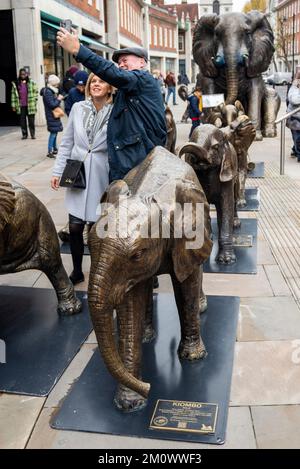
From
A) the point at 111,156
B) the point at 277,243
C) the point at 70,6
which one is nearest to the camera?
the point at 111,156

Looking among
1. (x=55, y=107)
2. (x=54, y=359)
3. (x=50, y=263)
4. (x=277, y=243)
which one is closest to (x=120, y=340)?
(x=54, y=359)

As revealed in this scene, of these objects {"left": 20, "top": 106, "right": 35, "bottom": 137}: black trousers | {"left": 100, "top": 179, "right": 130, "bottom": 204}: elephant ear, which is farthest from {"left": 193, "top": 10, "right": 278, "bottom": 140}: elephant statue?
{"left": 100, "top": 179, "right": 130, "bottom": 204}: elephant ear

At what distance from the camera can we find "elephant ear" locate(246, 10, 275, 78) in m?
11.5

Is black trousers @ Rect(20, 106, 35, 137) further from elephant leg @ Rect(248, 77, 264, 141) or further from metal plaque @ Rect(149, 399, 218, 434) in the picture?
metal plaque @ Rect(149, 399, 218, 434)

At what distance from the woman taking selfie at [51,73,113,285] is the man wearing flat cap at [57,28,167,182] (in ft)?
1.38

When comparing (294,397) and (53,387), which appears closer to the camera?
(294,397)

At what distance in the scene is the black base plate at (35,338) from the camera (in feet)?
11.5

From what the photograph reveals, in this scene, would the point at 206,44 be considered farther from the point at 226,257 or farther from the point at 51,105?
the point at 226,257

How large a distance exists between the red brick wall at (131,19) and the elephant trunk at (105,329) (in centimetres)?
3760

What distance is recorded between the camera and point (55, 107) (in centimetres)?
1207

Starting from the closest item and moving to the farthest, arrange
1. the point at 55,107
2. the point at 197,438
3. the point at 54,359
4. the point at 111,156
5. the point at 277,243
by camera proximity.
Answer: the point at 197,438, the point at 54,359, the point at 111,156, the point at 277,243, the point at 55,107

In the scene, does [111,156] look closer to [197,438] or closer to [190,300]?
[190,300]
